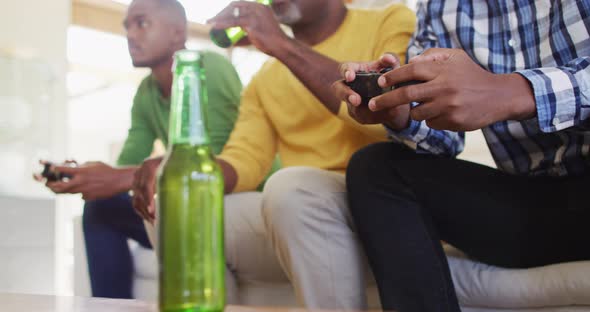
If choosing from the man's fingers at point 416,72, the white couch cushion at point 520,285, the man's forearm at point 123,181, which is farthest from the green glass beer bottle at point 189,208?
the man's forearm at point 123,181

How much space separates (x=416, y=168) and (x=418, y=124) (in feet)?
0.23

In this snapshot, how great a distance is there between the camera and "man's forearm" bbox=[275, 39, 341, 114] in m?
1.13

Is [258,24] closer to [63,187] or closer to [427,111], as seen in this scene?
[427,111]

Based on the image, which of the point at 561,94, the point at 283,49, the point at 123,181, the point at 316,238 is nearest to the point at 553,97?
the point at 561,94

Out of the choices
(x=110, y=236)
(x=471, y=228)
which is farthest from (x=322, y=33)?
(x=110, y=236)

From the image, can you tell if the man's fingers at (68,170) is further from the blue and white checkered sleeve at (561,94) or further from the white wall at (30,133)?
the blue and white checkered sleeve at (561,94)

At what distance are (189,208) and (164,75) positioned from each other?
1.41m

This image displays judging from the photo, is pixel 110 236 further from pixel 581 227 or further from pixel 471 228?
pixel 581 227

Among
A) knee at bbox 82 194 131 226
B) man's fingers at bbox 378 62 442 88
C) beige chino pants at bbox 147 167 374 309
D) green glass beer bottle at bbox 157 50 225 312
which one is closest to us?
green glass beer bottle at bbox 157 50 225 312

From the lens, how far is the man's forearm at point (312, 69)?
113 centimetres

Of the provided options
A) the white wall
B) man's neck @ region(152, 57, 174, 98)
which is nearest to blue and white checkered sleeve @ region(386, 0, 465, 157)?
man's neck @ region(152, 57, 174, 98)

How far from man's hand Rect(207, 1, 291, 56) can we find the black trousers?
309mm

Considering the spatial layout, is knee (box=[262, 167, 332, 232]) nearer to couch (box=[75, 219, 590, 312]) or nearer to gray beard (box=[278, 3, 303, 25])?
couch (box=[75, 219, 590, 312])

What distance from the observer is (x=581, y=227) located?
86 cm
